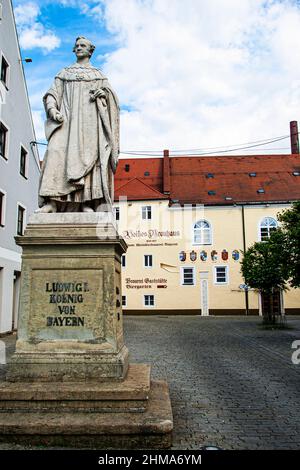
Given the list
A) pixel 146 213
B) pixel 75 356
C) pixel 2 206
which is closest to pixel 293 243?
pixel 75 356

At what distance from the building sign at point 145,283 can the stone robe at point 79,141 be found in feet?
85.9

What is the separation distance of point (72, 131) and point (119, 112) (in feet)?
2.83

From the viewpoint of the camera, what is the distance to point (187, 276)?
31359 mm

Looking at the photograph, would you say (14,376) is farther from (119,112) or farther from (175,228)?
(175,228)

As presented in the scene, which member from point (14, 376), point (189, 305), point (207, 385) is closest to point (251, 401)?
point (207, 385)

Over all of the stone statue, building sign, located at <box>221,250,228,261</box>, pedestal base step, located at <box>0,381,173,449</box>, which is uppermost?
building sign, located at <box>221,250,228,261</box>

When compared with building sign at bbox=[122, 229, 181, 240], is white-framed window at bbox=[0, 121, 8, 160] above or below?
above

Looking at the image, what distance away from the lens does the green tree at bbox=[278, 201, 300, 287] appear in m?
12.7

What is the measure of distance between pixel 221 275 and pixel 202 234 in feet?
11.5

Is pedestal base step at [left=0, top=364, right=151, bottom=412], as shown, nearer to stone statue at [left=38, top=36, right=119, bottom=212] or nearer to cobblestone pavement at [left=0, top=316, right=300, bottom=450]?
cobblestone pavement at [left=0, top=316, right=300, bottom=450]

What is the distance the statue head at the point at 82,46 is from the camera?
17.9ft

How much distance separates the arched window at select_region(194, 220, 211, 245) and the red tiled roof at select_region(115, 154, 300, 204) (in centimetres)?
178

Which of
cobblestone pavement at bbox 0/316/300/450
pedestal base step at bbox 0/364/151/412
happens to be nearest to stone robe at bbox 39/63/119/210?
pedestal base step at bbox 0/364/151/412
